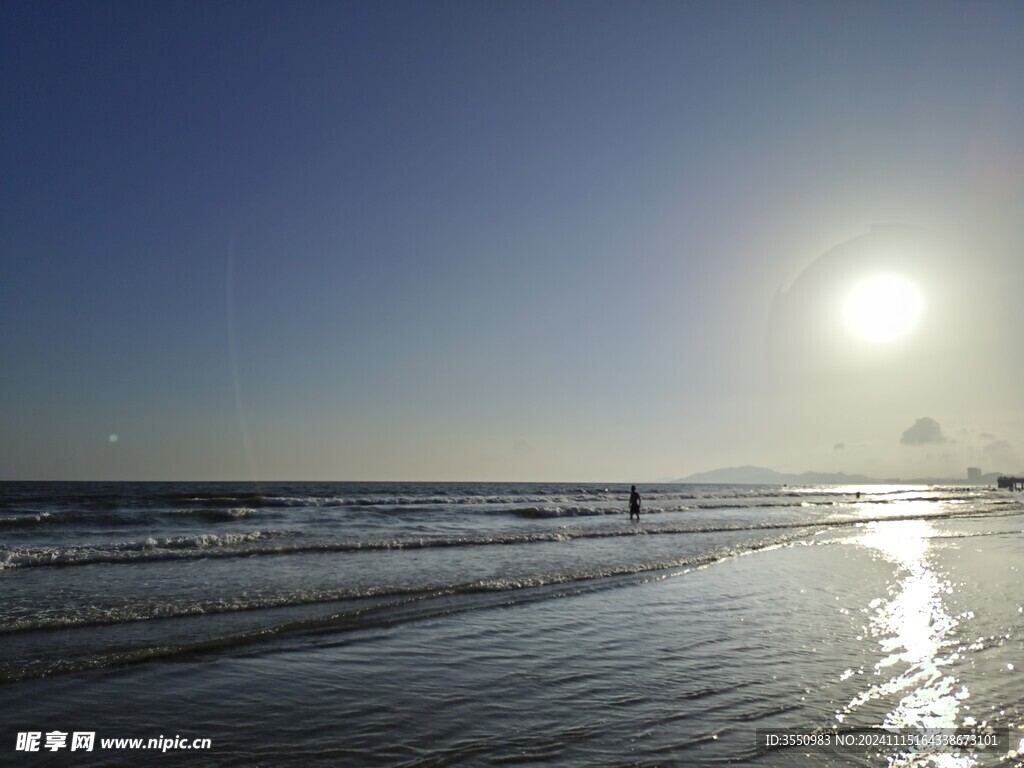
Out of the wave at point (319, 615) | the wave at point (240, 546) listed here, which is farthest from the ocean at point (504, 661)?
the wave at point (240, 546)

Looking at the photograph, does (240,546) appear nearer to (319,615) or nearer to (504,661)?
(319,615)

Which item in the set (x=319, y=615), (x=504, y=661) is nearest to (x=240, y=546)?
(x=319, y=615)

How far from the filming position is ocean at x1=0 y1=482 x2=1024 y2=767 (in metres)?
5.90

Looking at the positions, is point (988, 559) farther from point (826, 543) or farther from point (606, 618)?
point (606, 618)

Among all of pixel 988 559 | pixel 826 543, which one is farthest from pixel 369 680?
pixel 826 543

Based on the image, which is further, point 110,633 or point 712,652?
point 110,633

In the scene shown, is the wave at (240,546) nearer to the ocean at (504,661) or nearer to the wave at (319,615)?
the ocean at (504,661)

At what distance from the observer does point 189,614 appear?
11.5 m

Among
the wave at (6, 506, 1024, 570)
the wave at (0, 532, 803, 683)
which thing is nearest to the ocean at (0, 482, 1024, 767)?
the wave at (0, 532, 803, 683)

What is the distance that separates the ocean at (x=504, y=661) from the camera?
19.4 feet

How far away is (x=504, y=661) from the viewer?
28.2ft

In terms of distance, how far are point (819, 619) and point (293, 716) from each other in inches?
362

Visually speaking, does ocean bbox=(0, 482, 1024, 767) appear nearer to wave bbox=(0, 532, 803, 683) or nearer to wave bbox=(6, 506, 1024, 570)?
wave bbox=(0, 532, 803, 683)

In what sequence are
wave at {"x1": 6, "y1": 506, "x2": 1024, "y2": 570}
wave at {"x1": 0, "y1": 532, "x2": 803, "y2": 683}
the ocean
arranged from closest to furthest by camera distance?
1. the ocean
2. wave at {"x1": 0, "y1": 532, "x2": 803, "y2": 683}
3. wave at {"x1": 6, "y1": 506, "x2": 1024, "y2": 570}
